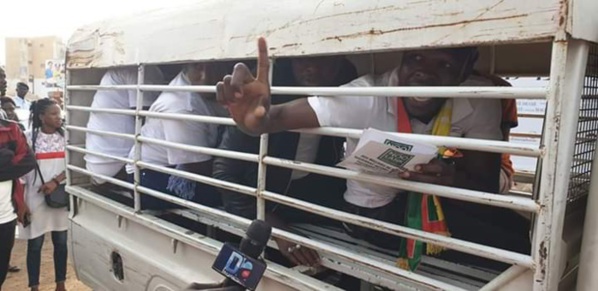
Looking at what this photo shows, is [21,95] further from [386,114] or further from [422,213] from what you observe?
[422,213]

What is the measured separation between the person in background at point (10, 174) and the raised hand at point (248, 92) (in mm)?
2936

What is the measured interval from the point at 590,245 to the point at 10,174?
4.04 m

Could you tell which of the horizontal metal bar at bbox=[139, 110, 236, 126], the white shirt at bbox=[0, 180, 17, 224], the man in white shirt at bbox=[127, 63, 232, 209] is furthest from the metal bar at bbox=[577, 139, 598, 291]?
the white shirt at bbox=[0, 180, 17, 224]

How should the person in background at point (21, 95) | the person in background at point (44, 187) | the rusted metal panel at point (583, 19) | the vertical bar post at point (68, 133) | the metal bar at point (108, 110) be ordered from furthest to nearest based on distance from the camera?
the person in background at point (21, 95) < the person in background at point (44, 187) < the vertical bar post at point (68, 133) < the metal bar at point (108, 110) < the rusted metal panel at point (583, 19)

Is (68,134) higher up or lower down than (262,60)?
lower down

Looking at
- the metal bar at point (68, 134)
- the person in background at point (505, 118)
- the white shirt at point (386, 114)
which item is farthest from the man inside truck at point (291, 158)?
the metal bar at point (68, 134)

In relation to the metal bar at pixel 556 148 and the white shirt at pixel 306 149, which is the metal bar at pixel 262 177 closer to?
the white shirt at pixel 306 149

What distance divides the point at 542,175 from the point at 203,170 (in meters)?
1.90

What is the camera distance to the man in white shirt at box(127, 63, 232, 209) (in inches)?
105

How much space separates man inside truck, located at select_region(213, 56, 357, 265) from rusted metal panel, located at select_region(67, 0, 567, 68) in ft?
0.81

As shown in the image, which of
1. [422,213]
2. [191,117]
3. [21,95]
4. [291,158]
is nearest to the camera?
[422,213]

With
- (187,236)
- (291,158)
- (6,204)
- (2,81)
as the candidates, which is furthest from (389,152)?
(2,81)

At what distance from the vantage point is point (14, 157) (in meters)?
3.96

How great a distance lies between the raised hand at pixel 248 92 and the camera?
1725 mm
